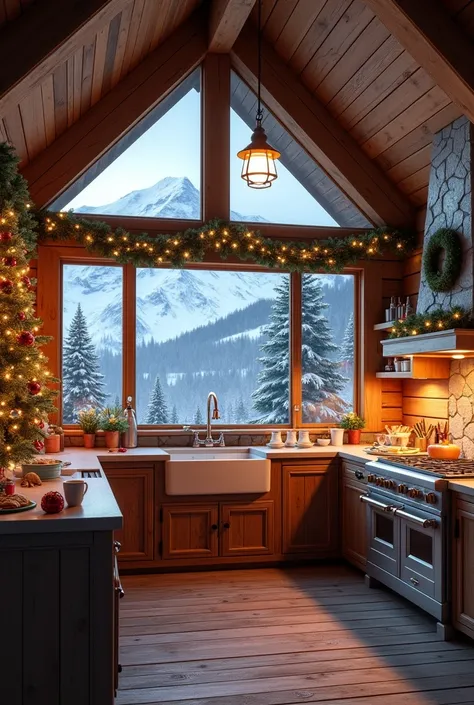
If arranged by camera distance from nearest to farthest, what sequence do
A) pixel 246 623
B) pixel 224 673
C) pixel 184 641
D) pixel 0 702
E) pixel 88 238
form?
1. pixel 0 702
2. pixel 224 673
3. pixel 184 641
4. pixel 246 623
5. pixel 88 238

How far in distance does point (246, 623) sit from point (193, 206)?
3332 mm

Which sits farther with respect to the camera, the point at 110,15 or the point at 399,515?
the point at 399,515

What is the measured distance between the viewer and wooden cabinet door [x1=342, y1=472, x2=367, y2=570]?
5.08 metres

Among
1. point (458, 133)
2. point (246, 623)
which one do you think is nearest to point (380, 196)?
point (458, 133)

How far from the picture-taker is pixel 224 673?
11.3ft

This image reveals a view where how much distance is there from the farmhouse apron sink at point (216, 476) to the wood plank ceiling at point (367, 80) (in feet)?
8.76

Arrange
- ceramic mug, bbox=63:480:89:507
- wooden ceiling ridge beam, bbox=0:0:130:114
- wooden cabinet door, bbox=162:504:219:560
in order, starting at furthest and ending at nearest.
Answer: wooden cabinet door, bbox=162:504:219:560 < wooden ceiling ridge beam, bbox=0:0:130:114 < ceramic mug, bbox=63:480:89:507

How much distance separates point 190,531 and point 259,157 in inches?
107

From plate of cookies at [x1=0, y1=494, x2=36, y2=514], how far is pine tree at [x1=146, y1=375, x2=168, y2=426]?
2812mm

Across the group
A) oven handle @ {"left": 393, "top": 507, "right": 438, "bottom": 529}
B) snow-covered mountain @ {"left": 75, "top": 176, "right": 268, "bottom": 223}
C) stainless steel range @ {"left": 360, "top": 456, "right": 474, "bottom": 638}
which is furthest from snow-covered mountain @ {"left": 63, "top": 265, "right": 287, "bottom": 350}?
oven handle @ {"left": 393, "top": 507, "right": 438, "bottom": 529}

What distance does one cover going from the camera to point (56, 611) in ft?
8.86

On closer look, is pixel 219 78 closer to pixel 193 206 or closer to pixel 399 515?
pixel 193 206

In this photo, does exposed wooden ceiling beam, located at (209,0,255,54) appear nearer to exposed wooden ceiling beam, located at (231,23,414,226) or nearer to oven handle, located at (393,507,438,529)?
exposed wooden ceiling beam, located at (231,23,414,226)

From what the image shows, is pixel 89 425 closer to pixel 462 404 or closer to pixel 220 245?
pixel 220 245
